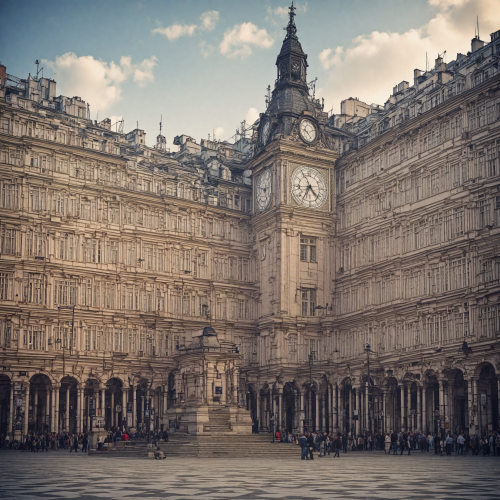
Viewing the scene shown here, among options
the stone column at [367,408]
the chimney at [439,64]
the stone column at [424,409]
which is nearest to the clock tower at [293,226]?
the stone column at [367,408]

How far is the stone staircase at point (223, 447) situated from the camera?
5838 centimetres

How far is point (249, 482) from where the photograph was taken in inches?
1251

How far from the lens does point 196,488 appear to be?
94.9 feet

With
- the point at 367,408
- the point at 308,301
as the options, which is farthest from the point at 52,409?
the point at 367,408

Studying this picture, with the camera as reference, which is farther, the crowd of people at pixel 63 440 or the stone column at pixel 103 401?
the stone column at pixel 103 401

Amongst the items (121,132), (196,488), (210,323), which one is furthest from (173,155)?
(196,488)

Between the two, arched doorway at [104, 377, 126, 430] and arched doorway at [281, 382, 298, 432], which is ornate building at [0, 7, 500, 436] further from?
arched doorway at [281, 382, 298, 432]

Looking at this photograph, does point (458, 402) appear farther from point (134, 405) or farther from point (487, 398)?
point (134, 405)

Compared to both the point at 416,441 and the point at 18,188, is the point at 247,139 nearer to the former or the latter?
the point at 18,188

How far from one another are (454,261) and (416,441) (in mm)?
15800

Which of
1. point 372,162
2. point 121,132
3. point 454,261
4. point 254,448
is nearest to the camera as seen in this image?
point 254,448

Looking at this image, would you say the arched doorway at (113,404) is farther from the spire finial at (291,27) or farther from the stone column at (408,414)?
the spire finial at (291,27)

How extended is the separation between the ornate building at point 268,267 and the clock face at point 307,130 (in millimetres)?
232

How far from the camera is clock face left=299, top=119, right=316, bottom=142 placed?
90.6m
